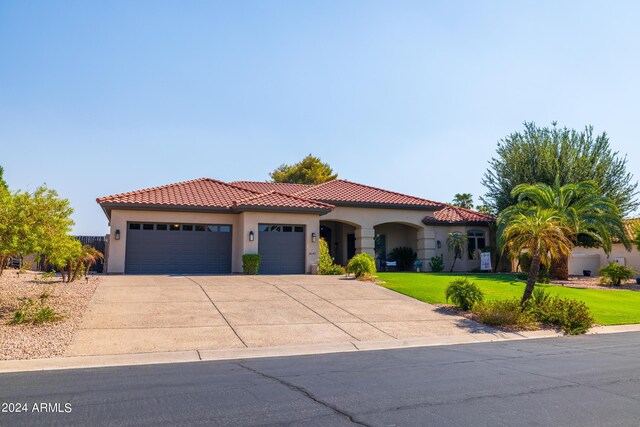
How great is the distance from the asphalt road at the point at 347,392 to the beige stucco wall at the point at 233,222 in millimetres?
14481

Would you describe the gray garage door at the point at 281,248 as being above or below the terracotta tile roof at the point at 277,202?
below

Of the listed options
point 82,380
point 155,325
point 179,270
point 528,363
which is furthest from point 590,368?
point 179,270

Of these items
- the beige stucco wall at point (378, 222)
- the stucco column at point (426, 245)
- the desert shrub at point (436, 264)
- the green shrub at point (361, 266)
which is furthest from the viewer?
the stucco column at point (426, 245)

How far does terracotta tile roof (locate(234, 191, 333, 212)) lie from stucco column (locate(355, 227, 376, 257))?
3.75 metres

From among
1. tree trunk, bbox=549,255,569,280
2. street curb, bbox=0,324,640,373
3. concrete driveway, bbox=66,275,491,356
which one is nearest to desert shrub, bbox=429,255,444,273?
tree trunk, bbox=549,255,569,280

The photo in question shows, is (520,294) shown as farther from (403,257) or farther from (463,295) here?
(403,257)

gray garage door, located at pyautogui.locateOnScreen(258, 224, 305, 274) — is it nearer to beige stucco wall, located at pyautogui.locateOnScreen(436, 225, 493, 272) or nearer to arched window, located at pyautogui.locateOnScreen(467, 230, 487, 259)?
beige stucco wall, located at pyautogui.locateOnScreen(436, 225, 493, 272)

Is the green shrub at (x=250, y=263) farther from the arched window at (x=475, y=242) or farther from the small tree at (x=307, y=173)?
the small tree at (x=307, y=173)

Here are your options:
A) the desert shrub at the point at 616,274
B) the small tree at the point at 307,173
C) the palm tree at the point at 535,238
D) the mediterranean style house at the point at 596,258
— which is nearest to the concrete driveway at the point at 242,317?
the palm tree at the point at 535,238

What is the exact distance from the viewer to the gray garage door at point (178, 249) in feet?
74.8

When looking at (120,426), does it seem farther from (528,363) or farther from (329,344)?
(528,363)

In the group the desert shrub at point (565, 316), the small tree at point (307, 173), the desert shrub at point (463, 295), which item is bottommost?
the desert shrub at point (565, 316)

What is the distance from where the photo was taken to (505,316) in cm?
1361

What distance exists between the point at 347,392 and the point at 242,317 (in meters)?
A: 6.74
